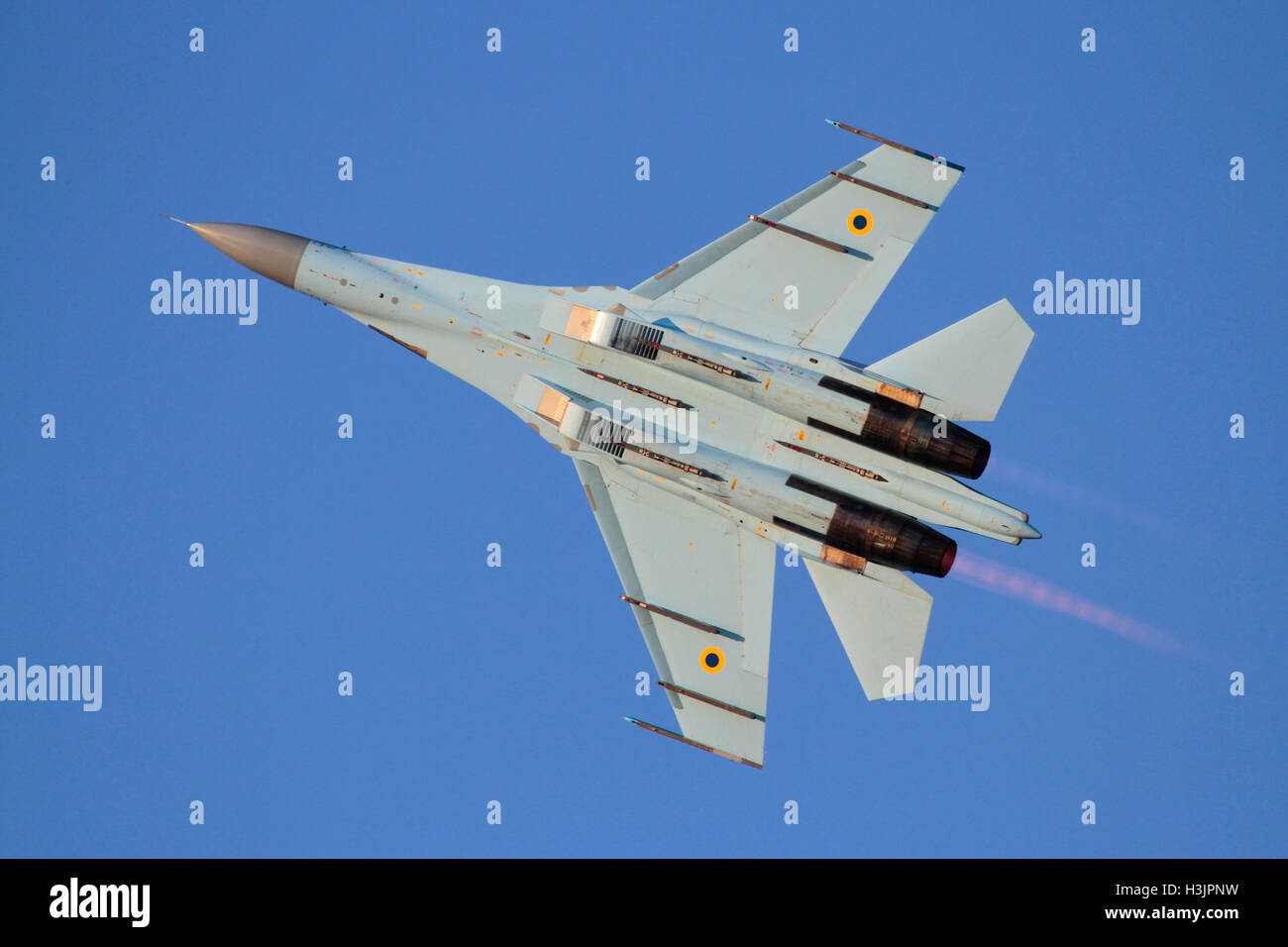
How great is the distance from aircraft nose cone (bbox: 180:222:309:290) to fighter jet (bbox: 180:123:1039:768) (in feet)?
0.11

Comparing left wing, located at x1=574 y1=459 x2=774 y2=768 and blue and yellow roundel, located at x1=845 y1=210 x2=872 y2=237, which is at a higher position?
blue and yellow roundel, located at x1=845 y1=210 x2=872 y2=237

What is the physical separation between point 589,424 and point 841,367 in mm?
4243

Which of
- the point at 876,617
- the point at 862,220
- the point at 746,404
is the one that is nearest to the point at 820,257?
the point at 862,220

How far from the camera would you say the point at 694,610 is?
21.5m

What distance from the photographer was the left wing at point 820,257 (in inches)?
821

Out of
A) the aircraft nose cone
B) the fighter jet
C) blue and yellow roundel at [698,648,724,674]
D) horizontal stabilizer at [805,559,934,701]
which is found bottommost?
blue and yellow roundel at [698,648,724,674]

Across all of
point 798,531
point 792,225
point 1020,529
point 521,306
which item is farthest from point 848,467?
point 521,306

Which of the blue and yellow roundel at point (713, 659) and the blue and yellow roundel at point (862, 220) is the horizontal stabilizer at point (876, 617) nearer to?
the blue and yellow roundel at point (713, 659)

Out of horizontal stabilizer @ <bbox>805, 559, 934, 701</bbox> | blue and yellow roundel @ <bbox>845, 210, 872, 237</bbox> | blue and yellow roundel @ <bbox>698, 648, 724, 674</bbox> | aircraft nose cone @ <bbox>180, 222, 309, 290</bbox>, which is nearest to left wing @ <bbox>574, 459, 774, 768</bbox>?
blue and yellow roundel @ <bbox>698, 648, 724, 674</bbox>

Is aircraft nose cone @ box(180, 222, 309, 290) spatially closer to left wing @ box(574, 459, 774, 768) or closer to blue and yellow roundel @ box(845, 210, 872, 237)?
left wing @ box(574, 459, 774, 768)

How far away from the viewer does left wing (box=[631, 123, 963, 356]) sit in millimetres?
20844

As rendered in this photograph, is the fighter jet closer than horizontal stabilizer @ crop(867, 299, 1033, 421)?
No

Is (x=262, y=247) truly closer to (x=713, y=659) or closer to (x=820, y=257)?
(x=820, y=257)

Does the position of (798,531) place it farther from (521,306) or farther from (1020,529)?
(521,306)
